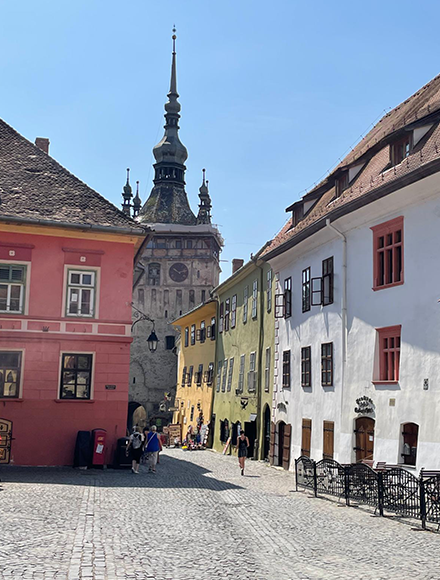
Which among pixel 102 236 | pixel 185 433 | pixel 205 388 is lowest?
pixel 185 433

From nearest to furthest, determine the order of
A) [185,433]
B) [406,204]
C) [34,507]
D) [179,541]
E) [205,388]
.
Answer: [179,541], [34,507], [406,204], [205,388], [185,433]

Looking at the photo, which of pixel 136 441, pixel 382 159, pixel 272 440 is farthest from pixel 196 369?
pixel 382 159

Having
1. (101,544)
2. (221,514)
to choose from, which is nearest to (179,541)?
(101,544)

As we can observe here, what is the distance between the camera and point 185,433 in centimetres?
5212

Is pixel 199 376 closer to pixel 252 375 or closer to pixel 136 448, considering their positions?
pixel 252 375

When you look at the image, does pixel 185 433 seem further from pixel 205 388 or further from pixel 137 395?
pixel 137 395

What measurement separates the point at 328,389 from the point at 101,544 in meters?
14.3

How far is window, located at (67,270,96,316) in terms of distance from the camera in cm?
2381

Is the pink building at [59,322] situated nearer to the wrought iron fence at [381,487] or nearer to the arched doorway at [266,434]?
the wrought iron fence at [381,487]

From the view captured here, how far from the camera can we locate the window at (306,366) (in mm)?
25703

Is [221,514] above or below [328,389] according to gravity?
below

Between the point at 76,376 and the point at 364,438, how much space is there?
916cm

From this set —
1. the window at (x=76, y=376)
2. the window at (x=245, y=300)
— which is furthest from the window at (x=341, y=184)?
the window at (x=245, y=300)

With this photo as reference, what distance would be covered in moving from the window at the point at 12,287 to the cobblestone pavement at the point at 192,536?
6161 mm
